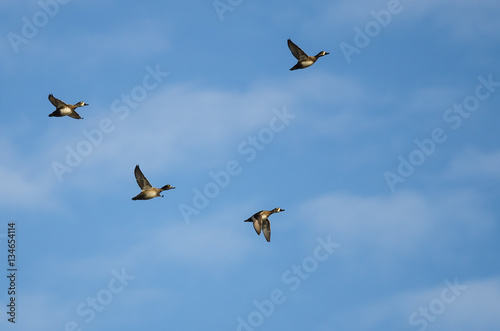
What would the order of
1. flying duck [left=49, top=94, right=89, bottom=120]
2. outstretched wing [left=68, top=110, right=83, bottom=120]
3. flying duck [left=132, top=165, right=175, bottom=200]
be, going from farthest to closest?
outstretched wing [left=68, top=110, right=83, bottom=120] → flying duck [left=49, top=94, right=89, bottom=120] → flying duck [left=132, top=165, right=175, bottom=200]

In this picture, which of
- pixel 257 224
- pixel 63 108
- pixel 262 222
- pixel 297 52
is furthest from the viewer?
pixel 63 108

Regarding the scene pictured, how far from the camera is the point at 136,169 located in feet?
189

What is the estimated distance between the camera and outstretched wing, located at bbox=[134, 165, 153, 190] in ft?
189

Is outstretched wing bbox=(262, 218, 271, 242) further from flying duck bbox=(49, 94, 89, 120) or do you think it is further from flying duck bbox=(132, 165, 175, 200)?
flying duck bbox=(49, 94, 89, 120)

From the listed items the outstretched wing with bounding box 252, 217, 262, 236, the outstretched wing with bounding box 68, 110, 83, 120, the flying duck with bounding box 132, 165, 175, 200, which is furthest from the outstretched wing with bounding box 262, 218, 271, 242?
the outstretched wing with bounding box 68, 110, 83, 120

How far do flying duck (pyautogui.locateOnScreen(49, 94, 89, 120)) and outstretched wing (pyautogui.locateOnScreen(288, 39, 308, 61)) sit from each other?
1579 cm

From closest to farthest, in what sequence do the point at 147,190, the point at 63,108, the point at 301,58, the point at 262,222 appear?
the point at 147,190, the point at 262,222, the point at 301,58, the point at 63,108

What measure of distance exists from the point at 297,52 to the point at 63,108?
1748 centimetres

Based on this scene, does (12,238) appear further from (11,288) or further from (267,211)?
(267,211)

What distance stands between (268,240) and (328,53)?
589 inches

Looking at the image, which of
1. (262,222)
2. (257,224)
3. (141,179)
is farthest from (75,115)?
(262,222)

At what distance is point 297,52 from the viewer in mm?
60125

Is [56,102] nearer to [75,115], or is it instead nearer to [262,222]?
[75,115]

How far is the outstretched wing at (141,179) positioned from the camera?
2274 inches
